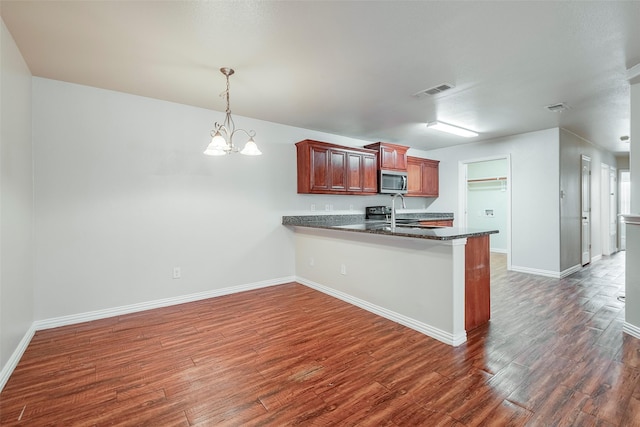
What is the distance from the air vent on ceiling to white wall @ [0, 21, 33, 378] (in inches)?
143

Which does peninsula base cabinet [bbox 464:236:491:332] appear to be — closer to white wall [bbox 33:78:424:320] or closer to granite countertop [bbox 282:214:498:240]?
granite countertop [bbox 282:214:498:240]

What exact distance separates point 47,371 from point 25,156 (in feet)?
6.23

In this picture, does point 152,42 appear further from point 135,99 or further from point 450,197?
point 450,197

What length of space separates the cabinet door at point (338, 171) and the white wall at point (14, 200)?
3565 mm

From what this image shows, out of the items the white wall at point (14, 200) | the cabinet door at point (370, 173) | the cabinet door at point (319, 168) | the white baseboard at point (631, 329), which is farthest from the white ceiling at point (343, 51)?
the white baseboard at point (631, 329)

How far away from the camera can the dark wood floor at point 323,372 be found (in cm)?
175

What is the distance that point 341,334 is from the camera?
2.82 meters

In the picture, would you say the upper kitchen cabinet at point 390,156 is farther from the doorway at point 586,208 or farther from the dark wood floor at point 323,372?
the doorway at point 586,208

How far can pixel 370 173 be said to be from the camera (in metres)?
5.35

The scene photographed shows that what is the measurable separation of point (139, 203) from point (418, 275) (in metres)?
3.27

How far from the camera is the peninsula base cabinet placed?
281 cm

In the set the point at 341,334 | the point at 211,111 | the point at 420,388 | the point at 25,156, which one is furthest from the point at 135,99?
the point at 420,388

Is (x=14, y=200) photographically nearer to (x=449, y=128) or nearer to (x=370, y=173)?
(x=370, y=173)

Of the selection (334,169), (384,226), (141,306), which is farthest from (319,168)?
(141,306)
